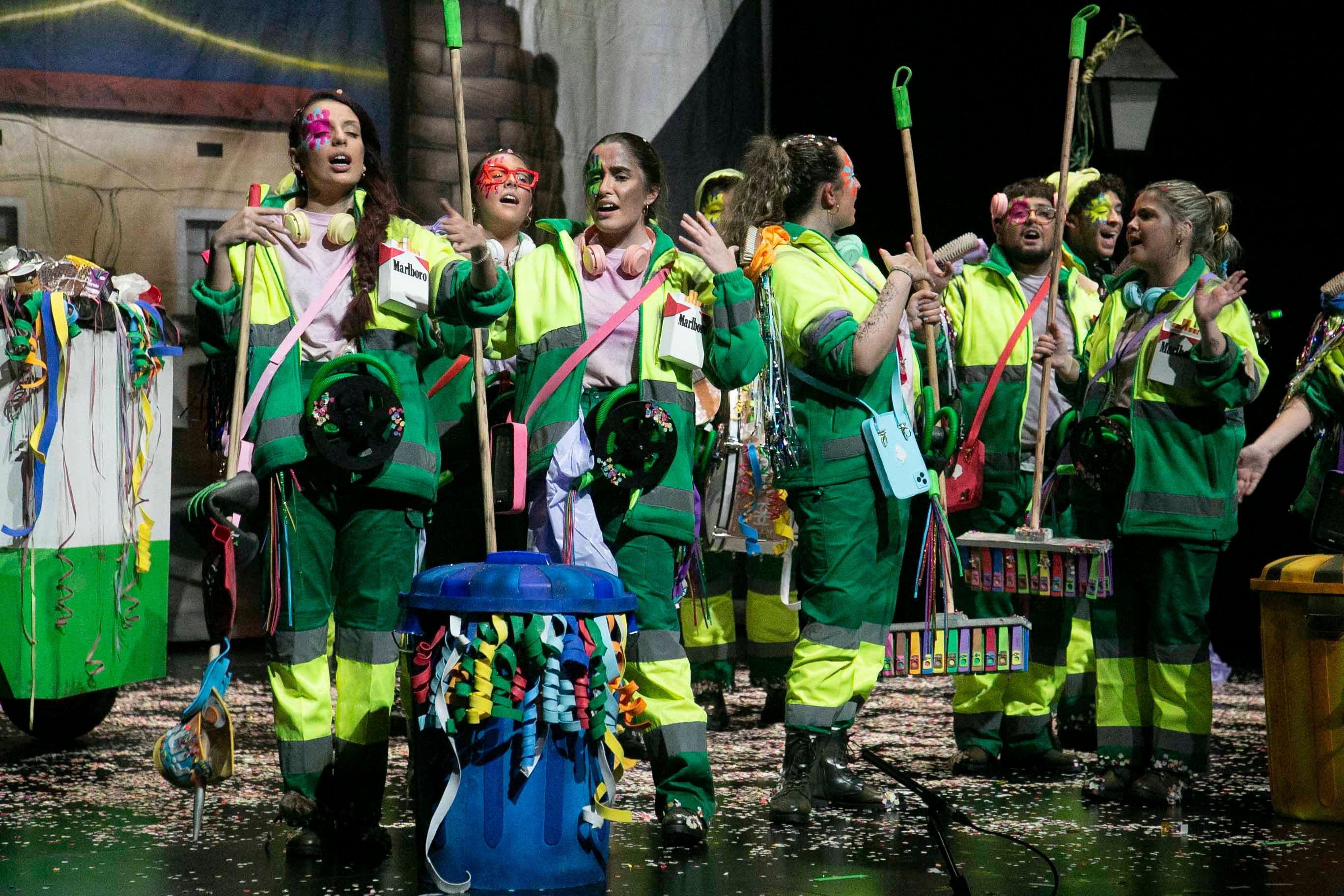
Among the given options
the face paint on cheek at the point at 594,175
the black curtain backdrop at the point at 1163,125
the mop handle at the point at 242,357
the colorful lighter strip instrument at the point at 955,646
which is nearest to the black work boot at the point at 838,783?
the colorful lighter strip instrument at the point at 955,646

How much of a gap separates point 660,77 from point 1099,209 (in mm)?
2667

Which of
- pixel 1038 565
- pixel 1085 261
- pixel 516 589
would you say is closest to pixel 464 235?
pixel 516 589

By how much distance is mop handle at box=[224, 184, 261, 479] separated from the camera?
12.4 feet

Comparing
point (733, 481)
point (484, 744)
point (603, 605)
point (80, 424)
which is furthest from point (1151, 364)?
point (80, 424)

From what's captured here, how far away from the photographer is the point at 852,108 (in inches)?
332

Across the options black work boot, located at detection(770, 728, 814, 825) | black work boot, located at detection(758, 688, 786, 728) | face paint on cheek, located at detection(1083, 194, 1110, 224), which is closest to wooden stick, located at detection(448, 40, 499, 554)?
black work boot, located at detection(770, 728, 814, 825)

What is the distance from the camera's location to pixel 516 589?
348 centimetres

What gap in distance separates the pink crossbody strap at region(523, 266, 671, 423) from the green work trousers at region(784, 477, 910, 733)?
0.75 metres

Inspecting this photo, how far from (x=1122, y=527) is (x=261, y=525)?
94.0 inches

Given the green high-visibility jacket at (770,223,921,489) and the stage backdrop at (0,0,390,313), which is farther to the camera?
the stage backdrop at (0,0,390,313)

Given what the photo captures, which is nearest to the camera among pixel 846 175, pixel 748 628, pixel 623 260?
pixel 623 260

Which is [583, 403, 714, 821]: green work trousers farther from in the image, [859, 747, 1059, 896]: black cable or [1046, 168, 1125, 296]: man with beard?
[1046, 168, 1125, 296]: man with beard

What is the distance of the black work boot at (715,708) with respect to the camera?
617 cm

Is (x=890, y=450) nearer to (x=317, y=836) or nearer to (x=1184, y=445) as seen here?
(x=1184, y=445)
